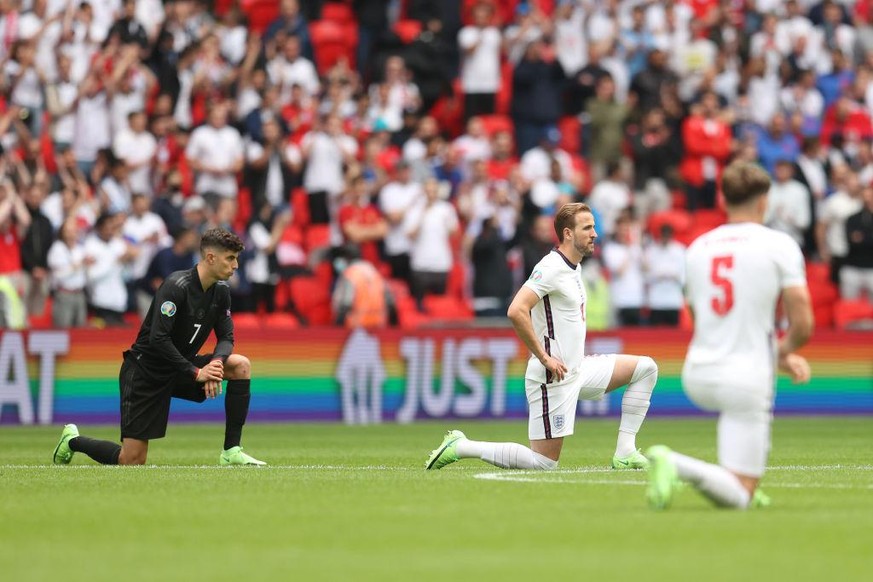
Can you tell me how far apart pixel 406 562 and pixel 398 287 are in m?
17.5

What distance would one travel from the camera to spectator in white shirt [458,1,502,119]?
90.0 feet

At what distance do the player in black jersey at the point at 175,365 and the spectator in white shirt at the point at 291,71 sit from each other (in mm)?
12270

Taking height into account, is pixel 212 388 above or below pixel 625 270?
below

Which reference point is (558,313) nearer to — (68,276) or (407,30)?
(68,276)

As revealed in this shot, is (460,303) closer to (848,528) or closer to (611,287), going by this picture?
(611,287)

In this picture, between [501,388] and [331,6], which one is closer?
[501,388]

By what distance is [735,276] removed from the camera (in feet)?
30.2

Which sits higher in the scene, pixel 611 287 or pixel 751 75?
pixel 751 75

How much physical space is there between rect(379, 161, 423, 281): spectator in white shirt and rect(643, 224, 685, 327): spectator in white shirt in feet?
12.5

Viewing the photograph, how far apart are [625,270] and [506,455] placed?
13.1m

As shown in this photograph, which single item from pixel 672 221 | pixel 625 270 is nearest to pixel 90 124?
pixel 625 270

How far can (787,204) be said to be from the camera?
2695 cm

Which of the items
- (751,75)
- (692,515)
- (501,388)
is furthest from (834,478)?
(751,75)

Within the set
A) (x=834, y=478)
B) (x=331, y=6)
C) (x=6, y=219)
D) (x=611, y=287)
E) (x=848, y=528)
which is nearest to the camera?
(x=848, y=528)
